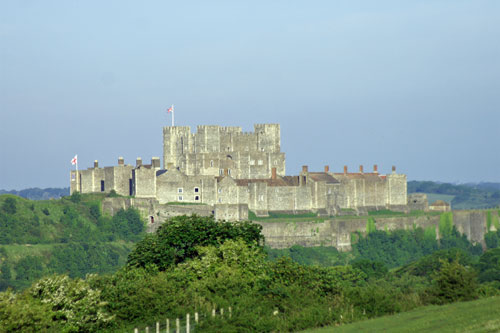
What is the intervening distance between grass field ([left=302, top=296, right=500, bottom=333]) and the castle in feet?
137

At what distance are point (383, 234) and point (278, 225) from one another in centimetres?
1025

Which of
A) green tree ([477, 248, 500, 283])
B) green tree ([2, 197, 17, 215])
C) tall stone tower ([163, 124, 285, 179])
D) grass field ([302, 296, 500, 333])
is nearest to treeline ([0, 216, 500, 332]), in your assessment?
grass field ([302, 296, 500, 333])

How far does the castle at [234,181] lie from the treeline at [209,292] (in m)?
31.5

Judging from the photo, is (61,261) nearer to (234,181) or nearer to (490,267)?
(234,181)

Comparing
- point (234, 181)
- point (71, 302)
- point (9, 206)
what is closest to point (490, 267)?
point (234, 181)

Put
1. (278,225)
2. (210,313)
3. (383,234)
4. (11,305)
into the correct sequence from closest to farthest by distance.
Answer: (11,305), (210,313), (278,225), (383,234)

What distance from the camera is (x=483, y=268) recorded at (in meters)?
73.9

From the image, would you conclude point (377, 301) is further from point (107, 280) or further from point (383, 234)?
point (383, 234)

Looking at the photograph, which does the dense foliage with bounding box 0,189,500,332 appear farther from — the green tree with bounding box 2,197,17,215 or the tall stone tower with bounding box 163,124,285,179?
the tall stone tower with bounding box 163,124,285,179

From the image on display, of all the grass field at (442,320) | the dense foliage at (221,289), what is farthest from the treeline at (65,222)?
the grass field at (442,320)

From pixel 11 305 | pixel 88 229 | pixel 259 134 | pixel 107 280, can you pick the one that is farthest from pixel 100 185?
pixel 11 305

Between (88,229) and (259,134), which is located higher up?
(259,134)

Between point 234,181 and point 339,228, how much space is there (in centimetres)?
850

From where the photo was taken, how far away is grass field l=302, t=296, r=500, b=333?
35.1 m
